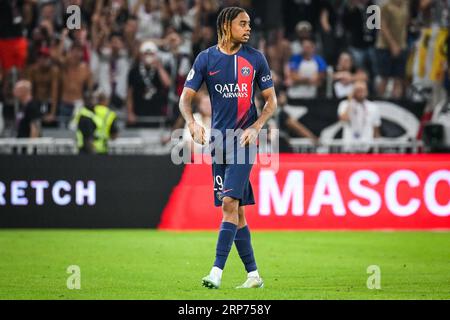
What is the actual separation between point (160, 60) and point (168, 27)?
1.01 metres

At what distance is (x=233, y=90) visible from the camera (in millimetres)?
10109

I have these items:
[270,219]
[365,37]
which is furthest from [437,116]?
[270,219]

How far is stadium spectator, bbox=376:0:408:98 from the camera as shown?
2164 centimetres

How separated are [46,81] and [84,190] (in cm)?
420

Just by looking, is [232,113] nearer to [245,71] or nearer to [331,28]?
[245,71]

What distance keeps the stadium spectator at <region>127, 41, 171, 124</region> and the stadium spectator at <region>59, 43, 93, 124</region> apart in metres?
0.95

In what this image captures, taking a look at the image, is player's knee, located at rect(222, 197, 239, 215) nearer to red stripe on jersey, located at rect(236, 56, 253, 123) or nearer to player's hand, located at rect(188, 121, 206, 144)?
player's hand, located at rect(188, 121, 206, 144)

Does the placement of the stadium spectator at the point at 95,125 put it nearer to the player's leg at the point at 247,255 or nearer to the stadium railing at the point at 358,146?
the stadium railing at the point at 358,146

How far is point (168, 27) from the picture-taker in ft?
72.8

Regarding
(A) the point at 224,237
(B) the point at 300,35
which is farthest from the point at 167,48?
(A) the point at 224,237

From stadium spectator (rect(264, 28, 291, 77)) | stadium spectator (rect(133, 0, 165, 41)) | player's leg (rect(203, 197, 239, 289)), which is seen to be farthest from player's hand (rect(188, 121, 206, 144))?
stadium spectator (rect(133, 0, 165, 41))

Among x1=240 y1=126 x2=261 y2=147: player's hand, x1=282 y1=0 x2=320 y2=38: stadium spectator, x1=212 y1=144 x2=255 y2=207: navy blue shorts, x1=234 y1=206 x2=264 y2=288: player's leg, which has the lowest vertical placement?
x1=234 y1=206 x2=264 y2=288: player's leg

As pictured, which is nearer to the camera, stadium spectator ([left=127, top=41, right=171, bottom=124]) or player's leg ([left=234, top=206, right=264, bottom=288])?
player's leg ([left=234, top=206, right=264, bottom=288])

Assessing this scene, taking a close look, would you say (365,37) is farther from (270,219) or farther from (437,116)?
(270,219)
